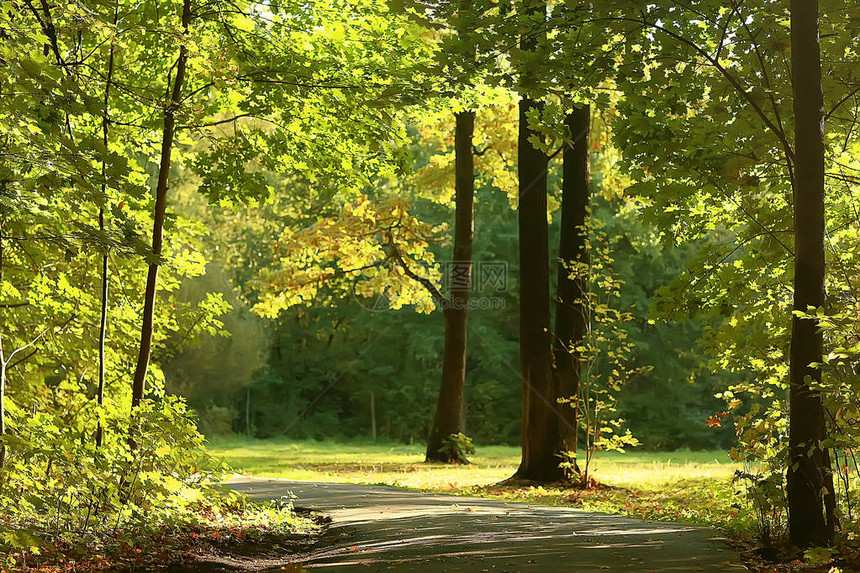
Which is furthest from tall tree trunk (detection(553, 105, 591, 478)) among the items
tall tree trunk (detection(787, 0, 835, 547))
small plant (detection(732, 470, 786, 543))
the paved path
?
tall tree trunk (detection(787, 0, 835, 547))

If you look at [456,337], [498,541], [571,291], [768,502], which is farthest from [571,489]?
[768,502]

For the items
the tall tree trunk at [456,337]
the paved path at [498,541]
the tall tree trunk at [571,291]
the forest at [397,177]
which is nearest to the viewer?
the forest at [397,177]

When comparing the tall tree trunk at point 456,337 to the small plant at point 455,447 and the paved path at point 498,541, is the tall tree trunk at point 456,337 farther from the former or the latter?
the paved path at point 498,541

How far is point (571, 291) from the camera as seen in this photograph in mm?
15320

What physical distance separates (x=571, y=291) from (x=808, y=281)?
875 cm

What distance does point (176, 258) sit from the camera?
9.98 metres

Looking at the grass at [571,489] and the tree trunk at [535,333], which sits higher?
the tree trunk at [535,333]

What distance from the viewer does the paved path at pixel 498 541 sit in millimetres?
6629

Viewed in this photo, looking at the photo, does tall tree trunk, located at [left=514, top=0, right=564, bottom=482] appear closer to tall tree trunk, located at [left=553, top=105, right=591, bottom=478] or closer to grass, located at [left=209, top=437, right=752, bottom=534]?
tall tree trunk, located at [left=553, top=105, right=591, bottom=478]

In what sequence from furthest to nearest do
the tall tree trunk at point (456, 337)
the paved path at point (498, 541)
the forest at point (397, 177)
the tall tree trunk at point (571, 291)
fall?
the tall tree trunk at point (456, 337) → the tall tree trunk at point (571, 291) → the paved path at point (498, 541) → the forest at point (397, 177)

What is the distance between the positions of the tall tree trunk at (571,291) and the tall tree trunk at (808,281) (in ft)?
27.4

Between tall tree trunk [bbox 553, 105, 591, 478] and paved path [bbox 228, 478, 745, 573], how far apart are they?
11.8 ft

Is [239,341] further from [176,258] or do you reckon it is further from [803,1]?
[803,1]

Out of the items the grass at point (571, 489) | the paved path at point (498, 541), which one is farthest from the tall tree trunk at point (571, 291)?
the paved path at point (498, 541)
